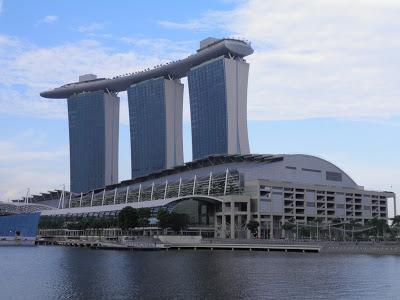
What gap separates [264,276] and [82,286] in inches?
712

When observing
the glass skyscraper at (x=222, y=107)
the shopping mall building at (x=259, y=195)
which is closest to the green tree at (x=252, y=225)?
the shopping mall building at (x=259, y=195)

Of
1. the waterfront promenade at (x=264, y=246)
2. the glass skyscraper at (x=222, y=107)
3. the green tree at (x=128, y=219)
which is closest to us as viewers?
the waterfront promenade at (x=264, y=246)

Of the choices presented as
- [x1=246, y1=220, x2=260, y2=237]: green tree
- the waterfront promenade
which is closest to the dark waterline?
the waterfront promenade

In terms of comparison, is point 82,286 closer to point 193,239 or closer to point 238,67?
point 193,239

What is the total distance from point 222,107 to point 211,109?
21.8 ft

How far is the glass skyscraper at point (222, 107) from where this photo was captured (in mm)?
185000

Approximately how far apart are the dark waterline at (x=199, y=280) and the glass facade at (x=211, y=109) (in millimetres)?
115146

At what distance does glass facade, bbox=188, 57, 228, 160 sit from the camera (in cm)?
18725

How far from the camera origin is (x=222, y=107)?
187 metres

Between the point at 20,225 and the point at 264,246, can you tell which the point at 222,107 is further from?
the point at 264,246

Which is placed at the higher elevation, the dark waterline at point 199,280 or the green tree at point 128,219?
the green tree at point 128,219

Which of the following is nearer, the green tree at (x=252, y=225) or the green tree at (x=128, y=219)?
the green tree at (x=252, y=225)

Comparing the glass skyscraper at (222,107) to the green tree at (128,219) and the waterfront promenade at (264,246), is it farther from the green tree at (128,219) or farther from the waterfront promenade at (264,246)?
the waterfront promenade at (264,246)

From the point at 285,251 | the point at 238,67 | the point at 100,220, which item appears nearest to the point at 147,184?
the point at 100,220
